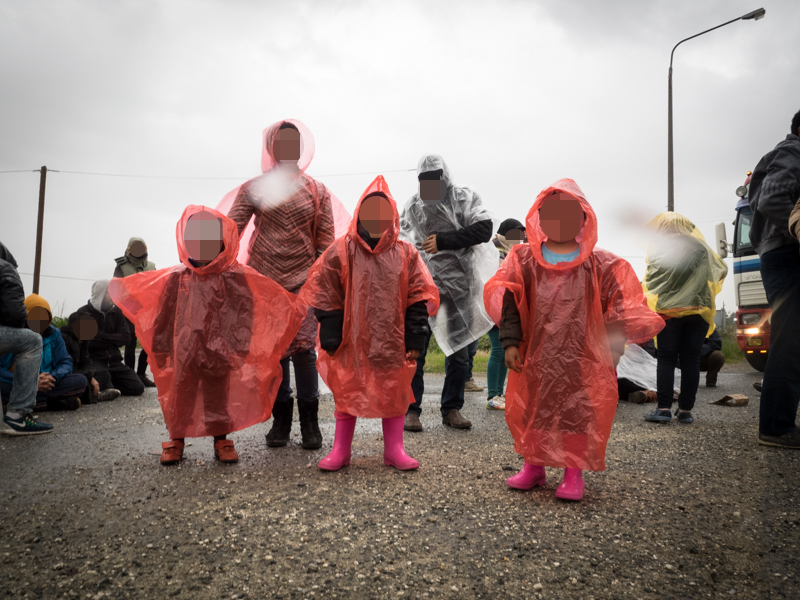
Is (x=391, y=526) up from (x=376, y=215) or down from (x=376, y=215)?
down

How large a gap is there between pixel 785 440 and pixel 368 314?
243 centimetres

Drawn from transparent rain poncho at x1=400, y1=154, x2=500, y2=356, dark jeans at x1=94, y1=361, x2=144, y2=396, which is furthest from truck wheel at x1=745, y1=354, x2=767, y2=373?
dark jeans at x1=94, y1=361, x2=144, y2=396

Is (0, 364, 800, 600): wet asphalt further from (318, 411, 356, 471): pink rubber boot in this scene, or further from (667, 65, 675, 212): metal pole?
(667, 65, 675, 212): metal pole

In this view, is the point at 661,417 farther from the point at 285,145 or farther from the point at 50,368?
the point at 50,368

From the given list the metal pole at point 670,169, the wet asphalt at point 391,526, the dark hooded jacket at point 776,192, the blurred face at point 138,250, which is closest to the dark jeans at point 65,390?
the wet asphalt at point 391,526

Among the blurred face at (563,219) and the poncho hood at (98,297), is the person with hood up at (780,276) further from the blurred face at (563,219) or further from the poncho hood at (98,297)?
the poncho hood at (98,297)

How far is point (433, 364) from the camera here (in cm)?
991

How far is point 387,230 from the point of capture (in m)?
2.72

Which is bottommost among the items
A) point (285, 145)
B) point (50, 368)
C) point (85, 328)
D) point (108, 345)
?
point (50, 368)

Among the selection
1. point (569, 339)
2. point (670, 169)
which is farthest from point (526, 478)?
point (670, 169)

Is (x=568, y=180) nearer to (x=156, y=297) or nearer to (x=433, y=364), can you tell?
(x=156, y=297)

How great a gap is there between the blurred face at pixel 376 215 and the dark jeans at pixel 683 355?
2553 millimetres

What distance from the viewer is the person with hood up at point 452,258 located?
3865 mm


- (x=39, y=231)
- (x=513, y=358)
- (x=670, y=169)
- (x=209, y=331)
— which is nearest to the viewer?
(x=513, y=358)
